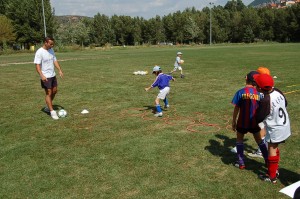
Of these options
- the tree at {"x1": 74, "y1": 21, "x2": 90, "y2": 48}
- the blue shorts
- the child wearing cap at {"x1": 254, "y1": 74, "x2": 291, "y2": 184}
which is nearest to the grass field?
the child wearing cap at {"x1": 254, "y1": 74, "x2": 291, "y2": 184}

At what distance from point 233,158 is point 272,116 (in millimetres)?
1490

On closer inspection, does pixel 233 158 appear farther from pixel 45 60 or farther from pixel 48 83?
pixel 45 60

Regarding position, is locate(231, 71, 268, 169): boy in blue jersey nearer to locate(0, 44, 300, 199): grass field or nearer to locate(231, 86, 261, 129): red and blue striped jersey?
locate(231, 86, 261, 129): red and blue striped jersey

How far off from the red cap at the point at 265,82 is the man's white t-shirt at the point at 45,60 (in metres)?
6.65

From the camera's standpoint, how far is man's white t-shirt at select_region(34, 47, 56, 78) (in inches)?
361

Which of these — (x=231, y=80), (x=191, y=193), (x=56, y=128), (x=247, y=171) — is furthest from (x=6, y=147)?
(x=231, y=80)

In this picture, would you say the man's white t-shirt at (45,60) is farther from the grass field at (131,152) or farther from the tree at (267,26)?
the tree at (267,26)

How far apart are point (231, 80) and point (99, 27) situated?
90.9m

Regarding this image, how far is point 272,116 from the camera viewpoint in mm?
4898

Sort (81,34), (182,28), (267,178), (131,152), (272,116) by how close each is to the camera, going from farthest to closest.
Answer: (182,28), (81,34), (131,152), (267,178), (272,116)

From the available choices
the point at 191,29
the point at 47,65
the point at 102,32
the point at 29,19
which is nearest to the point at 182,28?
the point at 191,29

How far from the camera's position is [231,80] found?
1588 cm

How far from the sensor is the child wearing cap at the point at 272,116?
4.78 m

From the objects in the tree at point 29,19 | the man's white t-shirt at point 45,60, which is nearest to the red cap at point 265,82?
the man's white t-shirt at point 45,60
